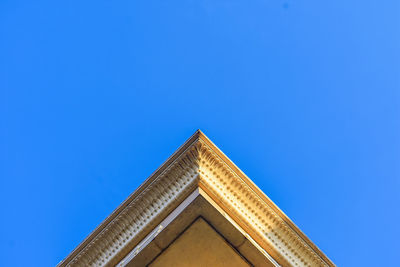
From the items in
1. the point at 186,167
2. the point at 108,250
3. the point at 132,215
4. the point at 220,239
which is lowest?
the point at 108,250

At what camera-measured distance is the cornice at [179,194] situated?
690 centimetres

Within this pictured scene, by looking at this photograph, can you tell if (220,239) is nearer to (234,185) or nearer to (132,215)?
(234,185)

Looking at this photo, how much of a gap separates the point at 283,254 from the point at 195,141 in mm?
2445

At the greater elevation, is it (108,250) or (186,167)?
(186,167)

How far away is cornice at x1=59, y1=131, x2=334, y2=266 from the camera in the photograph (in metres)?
6.90

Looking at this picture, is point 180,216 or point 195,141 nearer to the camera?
point 180,216

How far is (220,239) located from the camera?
6.50 meters

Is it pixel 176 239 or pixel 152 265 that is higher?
pixel 176 239

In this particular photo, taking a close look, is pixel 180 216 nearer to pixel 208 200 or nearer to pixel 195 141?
pixel 208 200

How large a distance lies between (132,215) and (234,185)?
1.87 m

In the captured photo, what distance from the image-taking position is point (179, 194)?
269 inches

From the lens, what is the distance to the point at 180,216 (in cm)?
639

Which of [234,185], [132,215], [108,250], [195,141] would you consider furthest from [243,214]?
[108,250]

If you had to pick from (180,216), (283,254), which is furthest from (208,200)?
(283,254)
